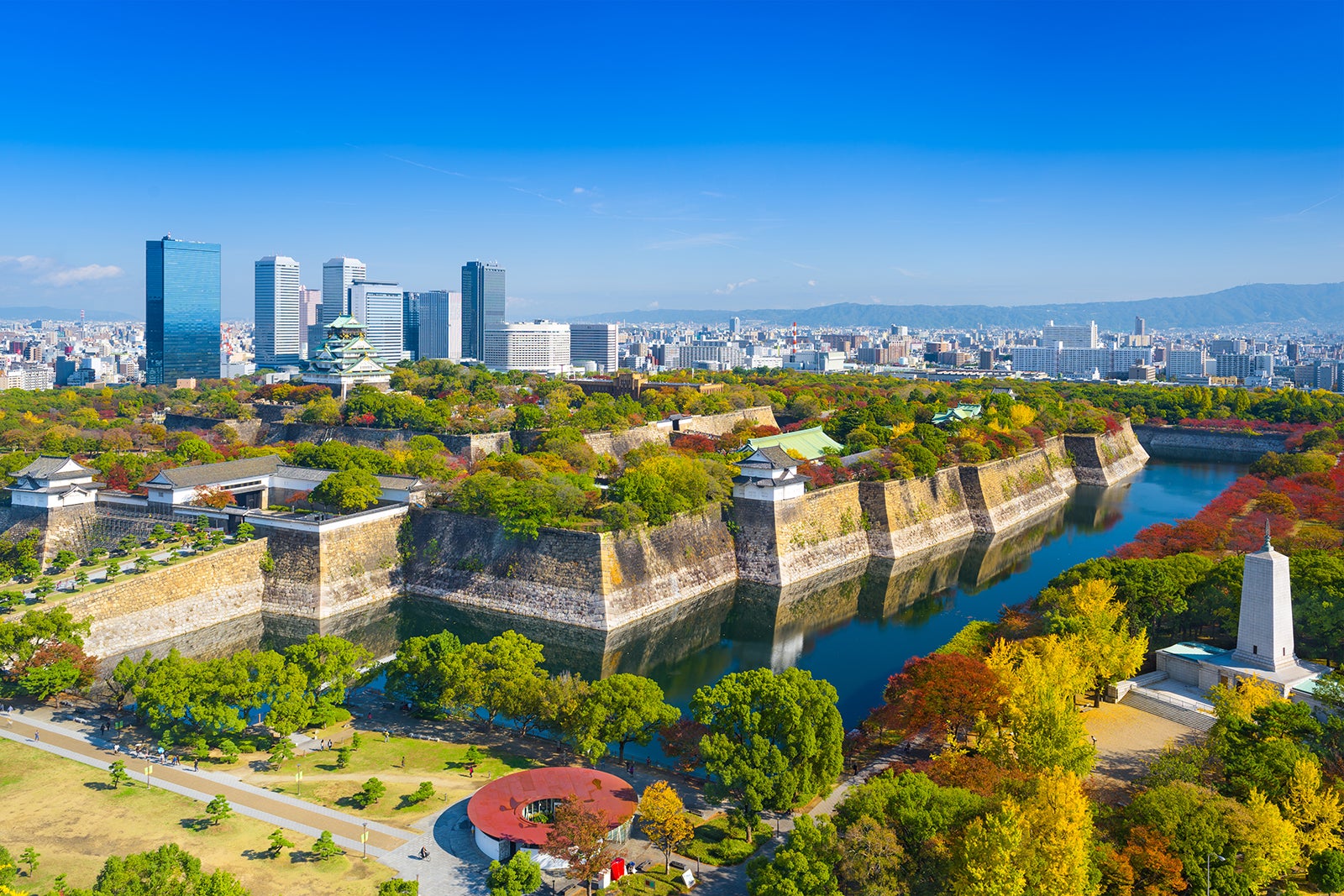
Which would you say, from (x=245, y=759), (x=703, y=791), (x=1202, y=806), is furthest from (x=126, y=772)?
(x=1202, y=806)

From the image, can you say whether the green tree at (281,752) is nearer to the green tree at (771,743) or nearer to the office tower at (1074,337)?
the green tree at (771,743)

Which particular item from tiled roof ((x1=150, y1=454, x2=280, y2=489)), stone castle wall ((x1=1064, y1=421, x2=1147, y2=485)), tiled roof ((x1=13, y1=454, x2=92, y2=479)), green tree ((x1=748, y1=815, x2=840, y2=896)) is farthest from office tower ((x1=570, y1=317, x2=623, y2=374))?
green tree ((x1=748, y1=815, x2=840, y2=896))

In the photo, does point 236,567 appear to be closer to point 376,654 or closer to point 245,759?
point 376,654

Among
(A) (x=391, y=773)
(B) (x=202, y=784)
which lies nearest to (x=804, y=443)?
(A) (x=391, y=773)

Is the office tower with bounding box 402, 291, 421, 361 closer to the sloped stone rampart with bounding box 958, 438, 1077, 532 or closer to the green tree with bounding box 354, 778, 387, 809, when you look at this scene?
the sloped stone rampart with bounding box 958, 438, 1077, 532

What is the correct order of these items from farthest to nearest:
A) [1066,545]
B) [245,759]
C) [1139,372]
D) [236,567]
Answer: [1139,372]
[1066,545]
[236,567]
[245,759]
